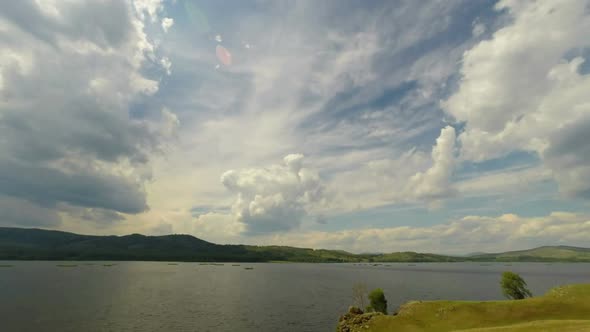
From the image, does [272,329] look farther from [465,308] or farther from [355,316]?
[465,308]

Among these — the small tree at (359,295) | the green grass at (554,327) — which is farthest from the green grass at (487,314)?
the small tree at (359,295)

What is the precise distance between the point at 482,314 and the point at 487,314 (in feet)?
2.94

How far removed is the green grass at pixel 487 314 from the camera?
59594mm

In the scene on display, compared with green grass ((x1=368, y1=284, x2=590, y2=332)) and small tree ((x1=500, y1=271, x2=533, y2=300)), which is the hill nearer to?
green grass ((x1=368, y1=284, x2=590, y2=332))

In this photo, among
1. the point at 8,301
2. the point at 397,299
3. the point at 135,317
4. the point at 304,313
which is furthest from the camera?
the point at 397,299

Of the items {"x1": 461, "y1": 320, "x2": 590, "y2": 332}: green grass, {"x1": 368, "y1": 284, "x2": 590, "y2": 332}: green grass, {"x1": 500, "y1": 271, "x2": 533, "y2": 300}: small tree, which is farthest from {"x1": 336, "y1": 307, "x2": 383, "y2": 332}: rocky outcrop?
{"x1": 500, "y1": 271, "x2": 533, "y2": 300}: small tree

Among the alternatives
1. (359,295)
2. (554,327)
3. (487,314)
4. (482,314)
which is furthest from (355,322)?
(554,327)

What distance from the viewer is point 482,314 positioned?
62.1 metres

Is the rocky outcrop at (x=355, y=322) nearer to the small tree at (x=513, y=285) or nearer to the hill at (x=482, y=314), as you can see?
the hill at (x=482, y=314)

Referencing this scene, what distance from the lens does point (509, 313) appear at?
61.2 m

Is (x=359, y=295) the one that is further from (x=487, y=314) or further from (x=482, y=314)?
(x=487, y=314)

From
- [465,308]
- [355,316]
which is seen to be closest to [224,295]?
[355,316]

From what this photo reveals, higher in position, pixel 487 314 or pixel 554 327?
pixel 554 327

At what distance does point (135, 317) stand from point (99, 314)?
40.7 feet
